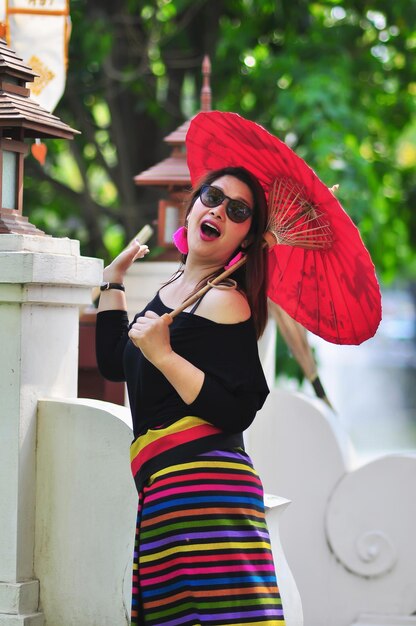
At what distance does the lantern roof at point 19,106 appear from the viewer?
13.2ft

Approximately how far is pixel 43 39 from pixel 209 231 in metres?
Answer: 2.93

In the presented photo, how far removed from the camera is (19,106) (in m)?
4.08

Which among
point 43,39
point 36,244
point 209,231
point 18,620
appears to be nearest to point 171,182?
point 43,39

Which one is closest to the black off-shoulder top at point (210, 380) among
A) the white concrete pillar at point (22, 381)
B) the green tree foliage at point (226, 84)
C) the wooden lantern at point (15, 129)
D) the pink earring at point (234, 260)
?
the pink earring at point (234, 260)

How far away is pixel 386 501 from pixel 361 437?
11.7m

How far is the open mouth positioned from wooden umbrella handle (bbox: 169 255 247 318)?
100mm

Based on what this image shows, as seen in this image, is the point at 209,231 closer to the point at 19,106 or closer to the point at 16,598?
the point at 19,106

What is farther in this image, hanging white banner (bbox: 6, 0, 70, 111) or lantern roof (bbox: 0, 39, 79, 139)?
hanging white banner (bbox: 6, 0, 70, 111)

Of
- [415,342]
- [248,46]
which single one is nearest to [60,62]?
[248,46]

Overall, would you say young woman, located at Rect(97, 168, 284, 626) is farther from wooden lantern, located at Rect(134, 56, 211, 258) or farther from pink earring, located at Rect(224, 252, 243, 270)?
wooden lantern, located at Rect(134, 56, 211, 258)

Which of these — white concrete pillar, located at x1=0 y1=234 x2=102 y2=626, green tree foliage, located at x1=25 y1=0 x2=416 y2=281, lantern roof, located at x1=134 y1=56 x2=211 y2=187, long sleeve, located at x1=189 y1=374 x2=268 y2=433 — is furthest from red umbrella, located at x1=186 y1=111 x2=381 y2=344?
green tree foliage, located at x1=25 y1=0 x2=416 y2=281

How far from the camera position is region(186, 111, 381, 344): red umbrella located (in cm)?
320

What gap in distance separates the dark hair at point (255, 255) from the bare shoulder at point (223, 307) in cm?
6

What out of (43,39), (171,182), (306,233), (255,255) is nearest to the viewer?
(255,255)
